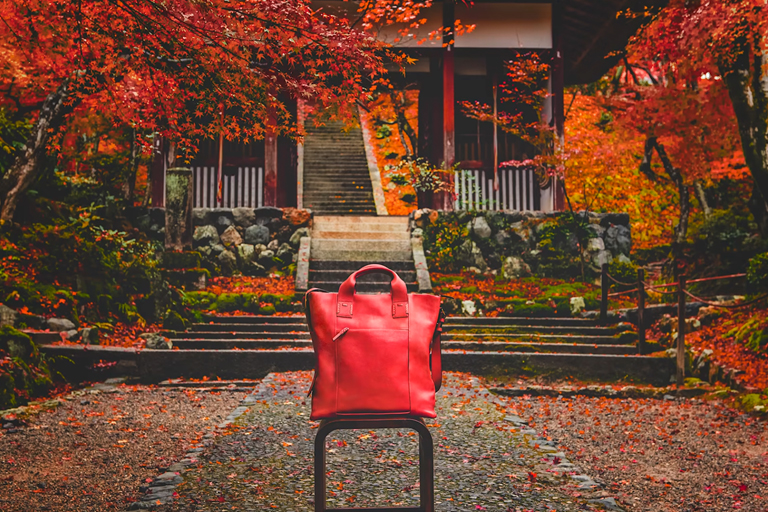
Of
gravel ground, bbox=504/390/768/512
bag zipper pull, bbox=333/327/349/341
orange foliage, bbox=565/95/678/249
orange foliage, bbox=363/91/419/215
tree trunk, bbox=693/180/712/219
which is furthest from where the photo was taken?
orange foliage, bbox=363/91/419/215

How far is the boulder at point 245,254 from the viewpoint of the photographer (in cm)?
1176

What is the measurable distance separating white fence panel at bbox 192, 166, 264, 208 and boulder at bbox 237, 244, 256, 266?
4.78ft

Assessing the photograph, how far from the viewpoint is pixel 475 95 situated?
46.5ft

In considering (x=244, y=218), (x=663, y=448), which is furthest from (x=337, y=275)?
→ (x=663, y=448)

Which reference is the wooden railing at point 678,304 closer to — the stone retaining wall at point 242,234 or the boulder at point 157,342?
the stone retaining wall at point 242,234

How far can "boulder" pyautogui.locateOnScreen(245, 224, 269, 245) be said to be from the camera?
39.3 ft

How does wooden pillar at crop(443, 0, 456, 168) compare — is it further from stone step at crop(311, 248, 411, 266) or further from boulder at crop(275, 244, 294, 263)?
boulder at crop(275, 244, 294, 263)

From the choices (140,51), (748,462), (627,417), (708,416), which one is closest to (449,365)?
(627,417)

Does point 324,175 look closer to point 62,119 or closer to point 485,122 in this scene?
point 485,122

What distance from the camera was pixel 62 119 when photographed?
8250mm

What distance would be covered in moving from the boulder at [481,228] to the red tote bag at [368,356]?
9964 mm

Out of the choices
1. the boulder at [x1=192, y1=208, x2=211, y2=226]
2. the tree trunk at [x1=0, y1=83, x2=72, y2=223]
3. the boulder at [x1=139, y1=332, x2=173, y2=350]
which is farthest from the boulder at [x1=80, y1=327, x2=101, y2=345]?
the boulder at [x1=192, y1=208, x2=211, y2=226]

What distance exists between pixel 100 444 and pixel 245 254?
7285mm

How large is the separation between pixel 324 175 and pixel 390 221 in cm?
698
